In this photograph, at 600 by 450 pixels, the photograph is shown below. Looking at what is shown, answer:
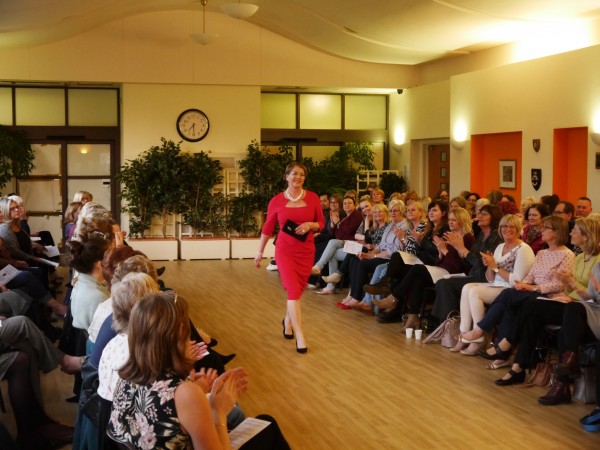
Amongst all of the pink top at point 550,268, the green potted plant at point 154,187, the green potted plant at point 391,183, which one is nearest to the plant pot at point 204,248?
the green potted plant at point 154,187

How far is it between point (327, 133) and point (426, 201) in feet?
22.2

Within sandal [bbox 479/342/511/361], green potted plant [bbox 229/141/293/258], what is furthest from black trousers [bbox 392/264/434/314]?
green potted plant [bbox 229/141/293/258]

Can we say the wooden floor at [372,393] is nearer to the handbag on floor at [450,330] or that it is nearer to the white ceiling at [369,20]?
the handbag on floor at [450,330]

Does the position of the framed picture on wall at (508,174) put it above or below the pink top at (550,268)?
above

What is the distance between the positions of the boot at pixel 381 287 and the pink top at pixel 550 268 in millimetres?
2270

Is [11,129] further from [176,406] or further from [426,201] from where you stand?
[176,406]

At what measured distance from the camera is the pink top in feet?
22.1

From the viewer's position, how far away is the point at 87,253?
5688 millimetres

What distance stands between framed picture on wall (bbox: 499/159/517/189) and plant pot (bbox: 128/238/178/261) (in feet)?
20.0

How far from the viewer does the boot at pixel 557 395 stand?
20.2 feet

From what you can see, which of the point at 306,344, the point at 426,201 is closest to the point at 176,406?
the point at 306,344

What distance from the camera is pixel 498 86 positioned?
13523 mm

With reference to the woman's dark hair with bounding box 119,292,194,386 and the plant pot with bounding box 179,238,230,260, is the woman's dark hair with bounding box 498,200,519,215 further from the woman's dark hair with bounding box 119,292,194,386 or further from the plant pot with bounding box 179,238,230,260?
the woman's dark hair with bounding box 119,292,194,386

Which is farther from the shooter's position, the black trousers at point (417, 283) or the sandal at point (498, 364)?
the black trousers at point (417, 283)
